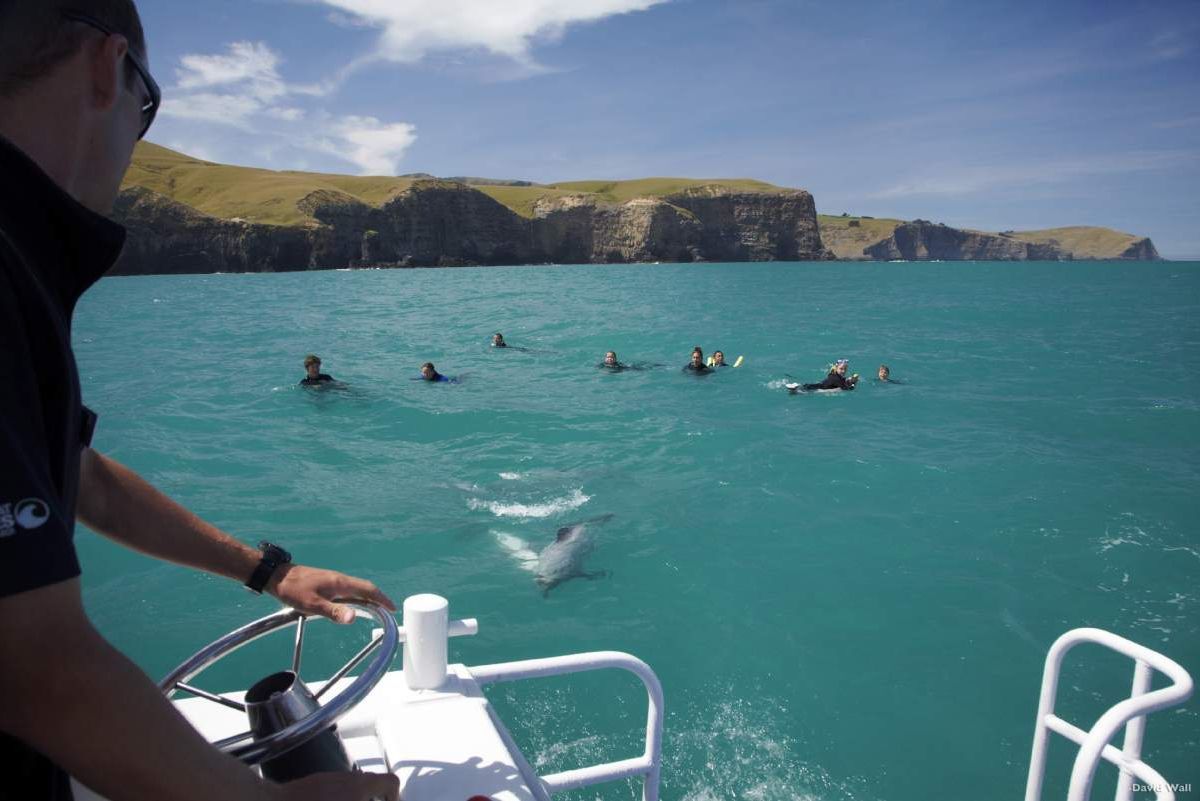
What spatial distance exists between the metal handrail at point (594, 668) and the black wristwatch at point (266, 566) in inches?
40.3

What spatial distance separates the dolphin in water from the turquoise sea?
195mm

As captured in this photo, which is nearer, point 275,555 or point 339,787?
point 339,787

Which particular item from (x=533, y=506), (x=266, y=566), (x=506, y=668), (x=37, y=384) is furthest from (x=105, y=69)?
(x=533, y=506)

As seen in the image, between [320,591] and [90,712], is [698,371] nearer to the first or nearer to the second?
[320,591]

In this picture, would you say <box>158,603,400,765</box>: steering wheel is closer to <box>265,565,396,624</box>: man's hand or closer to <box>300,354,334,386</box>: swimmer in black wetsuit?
<box>265,565,396,624</box>: man's hand

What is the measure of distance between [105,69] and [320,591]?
1530mm

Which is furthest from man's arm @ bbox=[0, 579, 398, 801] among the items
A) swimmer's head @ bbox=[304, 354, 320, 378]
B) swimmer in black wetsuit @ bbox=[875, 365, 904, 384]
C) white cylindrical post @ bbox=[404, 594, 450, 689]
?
swimmer in black wetsuit @ bbox=[875, 365, 904, 384]

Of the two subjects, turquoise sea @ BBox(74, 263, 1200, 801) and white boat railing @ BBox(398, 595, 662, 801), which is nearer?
white boat railing @ BBox(398, 595, 662, 801)

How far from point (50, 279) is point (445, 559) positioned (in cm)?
970

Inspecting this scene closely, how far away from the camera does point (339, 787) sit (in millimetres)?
1402

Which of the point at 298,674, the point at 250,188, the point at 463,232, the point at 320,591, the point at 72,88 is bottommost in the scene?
the point at 298,674

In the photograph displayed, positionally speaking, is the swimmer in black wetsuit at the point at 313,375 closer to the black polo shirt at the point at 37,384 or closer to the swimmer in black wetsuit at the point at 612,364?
the swimmer in black wetsuit at the point at 612,364

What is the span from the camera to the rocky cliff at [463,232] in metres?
99.3

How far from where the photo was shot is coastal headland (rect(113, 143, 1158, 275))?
101 metres
